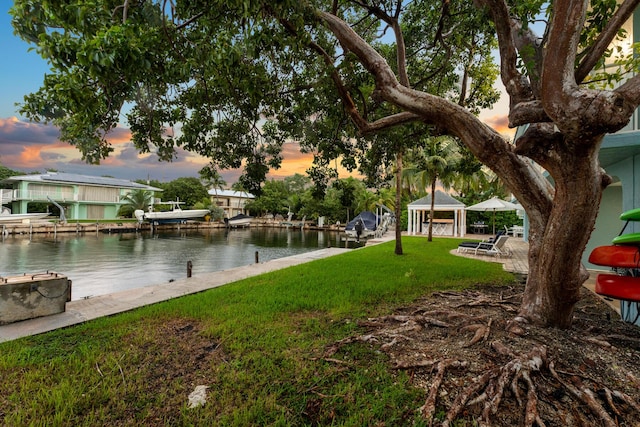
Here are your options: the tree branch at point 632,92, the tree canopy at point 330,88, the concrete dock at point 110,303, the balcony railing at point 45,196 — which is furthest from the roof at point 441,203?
the balcony railing at point 45,196

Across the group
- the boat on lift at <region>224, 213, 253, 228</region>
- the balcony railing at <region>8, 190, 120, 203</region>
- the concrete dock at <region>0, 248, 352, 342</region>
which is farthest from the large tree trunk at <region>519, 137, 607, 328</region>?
the balcony railing at <region>8, 190, 120, 203</region>

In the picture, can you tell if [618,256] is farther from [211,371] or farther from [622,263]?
[211,371]

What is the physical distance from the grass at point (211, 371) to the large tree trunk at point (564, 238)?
2.27m

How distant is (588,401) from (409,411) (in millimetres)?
1491

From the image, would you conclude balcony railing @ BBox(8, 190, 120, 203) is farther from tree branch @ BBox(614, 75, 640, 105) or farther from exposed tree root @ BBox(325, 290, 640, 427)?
tree branch @ BBox(614, 75, 640, 105)

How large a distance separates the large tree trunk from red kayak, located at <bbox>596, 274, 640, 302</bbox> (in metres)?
0.21

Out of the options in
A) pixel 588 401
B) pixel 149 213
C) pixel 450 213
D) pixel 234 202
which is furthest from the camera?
pixel 234 202

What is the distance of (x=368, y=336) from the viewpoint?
3.97m

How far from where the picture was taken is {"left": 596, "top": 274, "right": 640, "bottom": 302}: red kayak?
127 inches

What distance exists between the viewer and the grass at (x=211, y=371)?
8.34ft

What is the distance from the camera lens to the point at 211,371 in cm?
326

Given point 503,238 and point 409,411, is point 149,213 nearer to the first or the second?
point 503,238

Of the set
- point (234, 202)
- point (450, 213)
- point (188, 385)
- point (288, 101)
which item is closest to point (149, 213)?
point (234, 202)

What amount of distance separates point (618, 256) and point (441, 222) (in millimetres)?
25367
